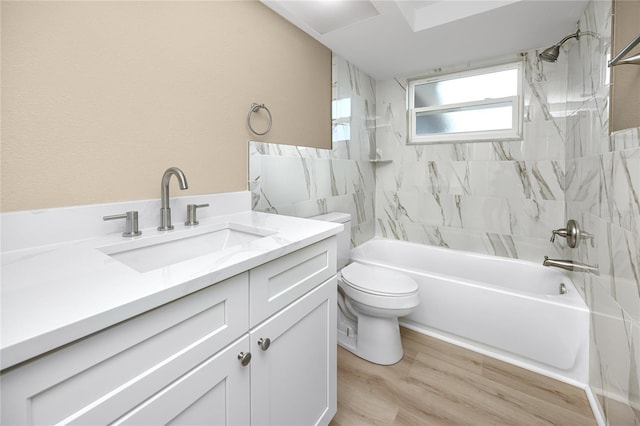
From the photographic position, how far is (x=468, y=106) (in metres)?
2.56

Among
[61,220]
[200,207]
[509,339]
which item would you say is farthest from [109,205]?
[509,339]

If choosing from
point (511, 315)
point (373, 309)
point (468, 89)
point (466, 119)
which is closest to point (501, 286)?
point (511, 315)

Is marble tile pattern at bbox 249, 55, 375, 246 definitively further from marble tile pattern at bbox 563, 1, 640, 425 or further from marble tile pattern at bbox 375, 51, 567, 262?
marble tile pattern at bbox 563, 1, 640, 425

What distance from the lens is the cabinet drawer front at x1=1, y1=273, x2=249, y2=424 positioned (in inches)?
17.3

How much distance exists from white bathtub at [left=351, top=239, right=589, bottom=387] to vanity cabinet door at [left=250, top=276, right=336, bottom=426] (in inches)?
42.6

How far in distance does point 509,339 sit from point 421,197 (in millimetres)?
1410

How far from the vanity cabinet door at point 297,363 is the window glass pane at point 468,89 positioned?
227cm

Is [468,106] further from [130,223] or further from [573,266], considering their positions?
[130,223]

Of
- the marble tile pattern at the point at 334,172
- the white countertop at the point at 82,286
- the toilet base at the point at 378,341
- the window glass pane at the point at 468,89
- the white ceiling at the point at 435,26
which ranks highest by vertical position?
the white ceiling at the point at 435,26

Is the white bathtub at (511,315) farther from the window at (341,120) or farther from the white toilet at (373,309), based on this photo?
the window at (341,120)

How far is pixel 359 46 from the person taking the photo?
2207 mm

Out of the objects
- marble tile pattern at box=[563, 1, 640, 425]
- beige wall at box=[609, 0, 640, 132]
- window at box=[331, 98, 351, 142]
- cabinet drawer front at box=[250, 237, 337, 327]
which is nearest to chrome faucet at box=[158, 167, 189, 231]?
cabinet drawer front at box=[250, 237, 337, 327]

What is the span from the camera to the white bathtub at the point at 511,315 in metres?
1.60

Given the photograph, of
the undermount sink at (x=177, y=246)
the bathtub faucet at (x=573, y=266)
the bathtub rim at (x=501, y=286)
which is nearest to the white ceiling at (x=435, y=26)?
the undermount sink at (x=177, y=246)
